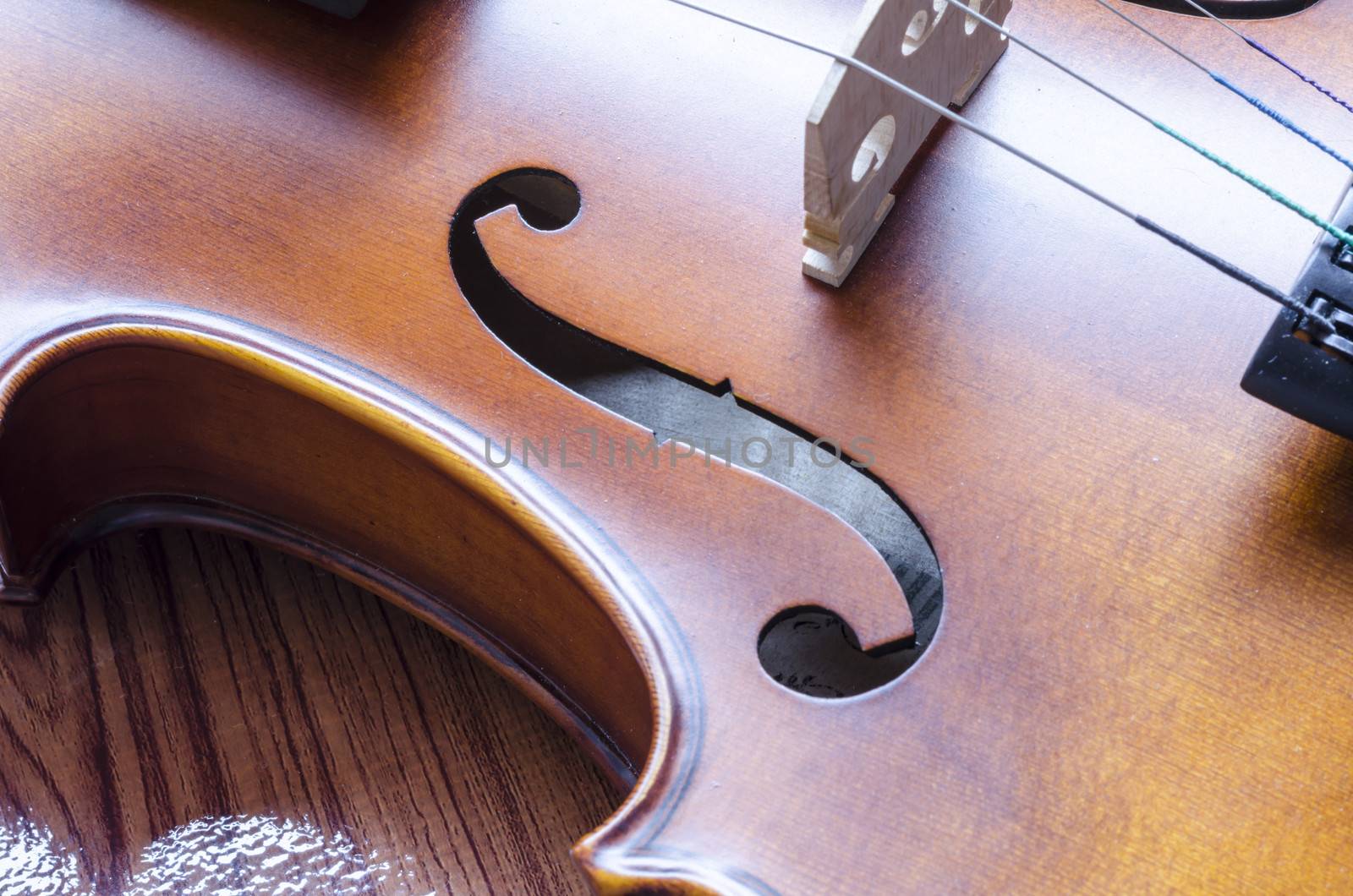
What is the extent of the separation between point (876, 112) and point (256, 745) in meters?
0.67

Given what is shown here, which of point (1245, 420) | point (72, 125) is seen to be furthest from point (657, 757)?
point (72, 125)

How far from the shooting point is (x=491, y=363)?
794mm

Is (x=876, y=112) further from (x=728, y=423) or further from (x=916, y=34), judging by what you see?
(x=728, y=423)

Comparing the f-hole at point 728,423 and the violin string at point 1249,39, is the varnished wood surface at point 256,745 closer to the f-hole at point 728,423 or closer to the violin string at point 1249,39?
the f-hole at point 728,423

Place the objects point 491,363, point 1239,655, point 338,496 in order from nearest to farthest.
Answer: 1. point 1239,655
2. point 491,363
3. point 338,496

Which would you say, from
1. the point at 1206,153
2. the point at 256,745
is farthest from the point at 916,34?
the point at 256,745

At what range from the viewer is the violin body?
655 millimetres

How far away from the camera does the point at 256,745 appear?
3.14 feet

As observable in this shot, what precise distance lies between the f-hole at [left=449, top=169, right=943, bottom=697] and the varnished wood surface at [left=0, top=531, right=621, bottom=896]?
241 mm

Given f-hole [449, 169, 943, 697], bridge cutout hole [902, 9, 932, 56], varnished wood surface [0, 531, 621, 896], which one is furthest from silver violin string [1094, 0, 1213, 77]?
varnished wood surface [0, 531, 621, 896]

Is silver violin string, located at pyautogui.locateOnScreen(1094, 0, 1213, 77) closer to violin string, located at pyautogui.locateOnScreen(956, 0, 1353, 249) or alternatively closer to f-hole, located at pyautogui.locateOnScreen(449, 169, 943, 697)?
violin string, located at pyautogui.locateOnScreen(956, 0, 1353, 249)

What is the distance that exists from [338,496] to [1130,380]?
1.85 ft

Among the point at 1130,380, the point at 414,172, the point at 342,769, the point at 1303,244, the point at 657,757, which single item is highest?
the point at 1303,244

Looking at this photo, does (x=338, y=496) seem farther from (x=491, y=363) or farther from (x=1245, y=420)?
(x=1245, y=420)
